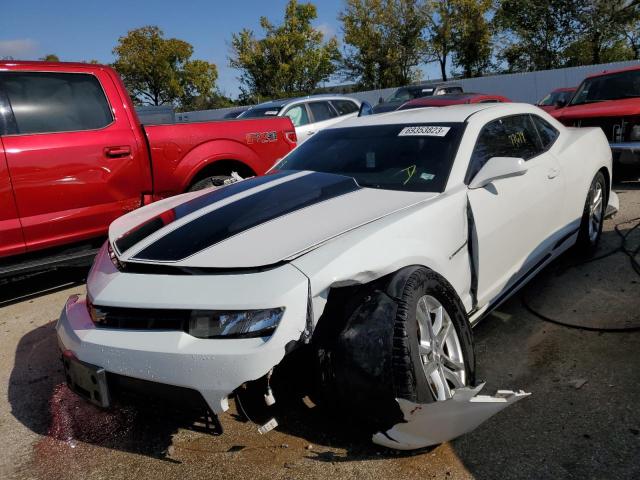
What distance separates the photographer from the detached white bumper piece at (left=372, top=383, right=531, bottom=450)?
2053mm

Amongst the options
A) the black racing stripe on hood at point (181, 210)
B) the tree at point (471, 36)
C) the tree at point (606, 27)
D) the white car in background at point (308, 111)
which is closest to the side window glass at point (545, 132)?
the black racing stripe on hood at point (181, 210)

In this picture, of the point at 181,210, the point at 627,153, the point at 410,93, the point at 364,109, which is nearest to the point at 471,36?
the point at 410,93

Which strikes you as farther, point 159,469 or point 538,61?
point 538,61

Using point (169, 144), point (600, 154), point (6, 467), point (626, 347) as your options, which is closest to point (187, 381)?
point (6, 467)

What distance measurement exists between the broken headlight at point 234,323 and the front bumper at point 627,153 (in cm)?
622

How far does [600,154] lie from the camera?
458 cm

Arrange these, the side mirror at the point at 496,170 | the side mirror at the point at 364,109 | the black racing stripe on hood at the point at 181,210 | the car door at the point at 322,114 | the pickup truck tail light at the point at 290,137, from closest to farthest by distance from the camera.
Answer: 1. the black racing stripe on hood at the point at 181,210
2. the side mirror at the point at 496,170
3. the pickup truck tail light at the point at 290,137
4. the car door at the point at 322,114
5. the side mirror at the point at 364,109

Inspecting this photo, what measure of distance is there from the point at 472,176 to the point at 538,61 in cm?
3283

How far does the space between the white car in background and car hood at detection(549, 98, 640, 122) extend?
13.6 feet

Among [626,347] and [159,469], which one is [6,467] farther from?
[626,347]

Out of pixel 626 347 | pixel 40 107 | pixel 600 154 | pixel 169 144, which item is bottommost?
pixel 626 347

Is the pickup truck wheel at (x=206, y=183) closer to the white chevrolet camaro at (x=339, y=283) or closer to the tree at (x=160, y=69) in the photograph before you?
the white chevrolet camaro at (x=339, y=283)

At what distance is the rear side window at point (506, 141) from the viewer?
3230 mm

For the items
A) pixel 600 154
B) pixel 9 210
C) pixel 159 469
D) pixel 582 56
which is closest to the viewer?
pixel 159 469
